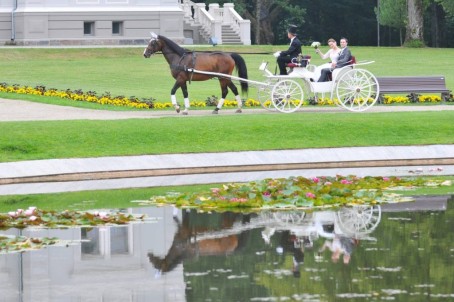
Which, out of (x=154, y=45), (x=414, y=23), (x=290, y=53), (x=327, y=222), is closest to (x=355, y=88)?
(x=290, y=53)

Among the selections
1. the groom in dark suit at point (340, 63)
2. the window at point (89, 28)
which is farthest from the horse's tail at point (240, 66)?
the window at point (89, 28)

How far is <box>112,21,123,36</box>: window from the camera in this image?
6581 centimetres

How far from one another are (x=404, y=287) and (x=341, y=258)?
1790mm

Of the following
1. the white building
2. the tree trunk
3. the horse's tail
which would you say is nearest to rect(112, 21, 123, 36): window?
the white building

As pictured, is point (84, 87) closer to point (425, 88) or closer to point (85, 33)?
point (425, 88)

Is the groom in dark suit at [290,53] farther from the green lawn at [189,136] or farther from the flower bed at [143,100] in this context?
the flower bed at [143,100]

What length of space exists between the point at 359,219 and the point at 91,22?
4884cm

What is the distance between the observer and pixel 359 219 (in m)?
17.8

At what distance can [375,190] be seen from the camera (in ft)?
68.2

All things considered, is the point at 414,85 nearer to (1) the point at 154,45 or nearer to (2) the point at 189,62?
(2) the point at 189,62

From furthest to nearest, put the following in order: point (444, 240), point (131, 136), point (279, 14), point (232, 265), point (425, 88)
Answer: point (279, 14) < point (425, 88) < point (131, 136) < point (444, 240) < point (232, 265)

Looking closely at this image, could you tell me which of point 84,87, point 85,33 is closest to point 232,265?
point 84,87

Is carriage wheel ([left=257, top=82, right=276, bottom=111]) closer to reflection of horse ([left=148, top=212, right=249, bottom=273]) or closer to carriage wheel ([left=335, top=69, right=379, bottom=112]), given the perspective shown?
carriage wheel ([left=335, top=69, right=379, bottom=112])

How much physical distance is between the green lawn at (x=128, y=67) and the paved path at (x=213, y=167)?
13.4 metres
